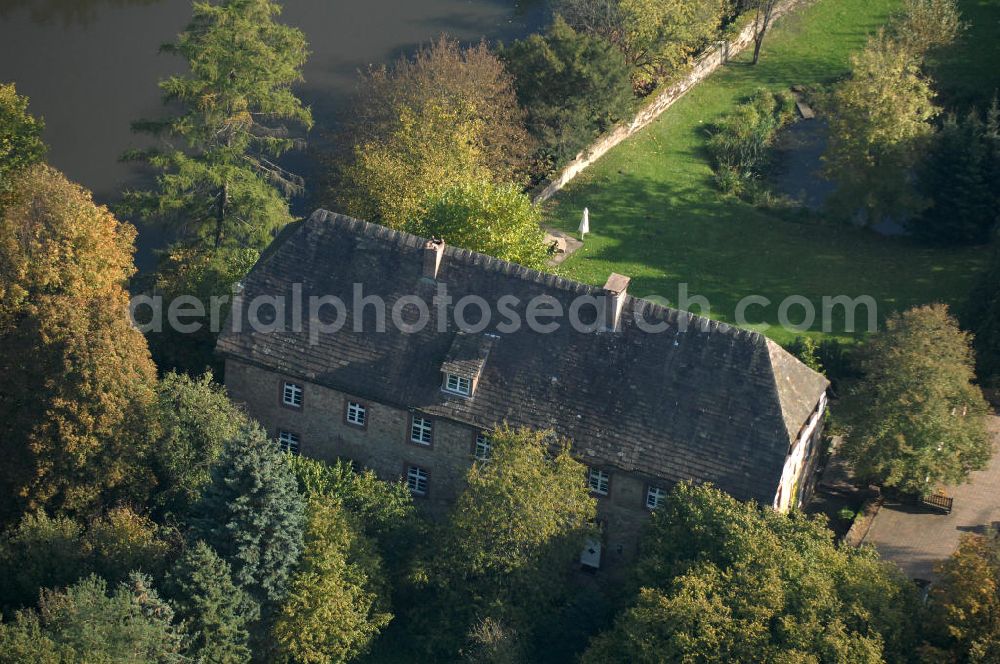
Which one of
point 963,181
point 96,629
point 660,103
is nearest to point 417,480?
point 96,629

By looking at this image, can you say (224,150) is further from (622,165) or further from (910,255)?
(910,255)

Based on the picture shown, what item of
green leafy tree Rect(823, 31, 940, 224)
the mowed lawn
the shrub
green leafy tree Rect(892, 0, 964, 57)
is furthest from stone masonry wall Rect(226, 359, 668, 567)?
green leafy tree Rect(892, 0, 964, 57)

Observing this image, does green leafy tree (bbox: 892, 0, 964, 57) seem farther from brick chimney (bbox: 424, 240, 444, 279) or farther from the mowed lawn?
brick chimney (bbox: 424, 240, 444, 279)

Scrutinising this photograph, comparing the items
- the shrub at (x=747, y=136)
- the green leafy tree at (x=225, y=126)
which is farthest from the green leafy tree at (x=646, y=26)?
the green leafy tree at (x=225, y=126)

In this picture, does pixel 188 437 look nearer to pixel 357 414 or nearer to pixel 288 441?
pixel 288 441

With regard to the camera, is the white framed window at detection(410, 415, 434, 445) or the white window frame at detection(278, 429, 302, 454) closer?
the white framed window at detection(410, 415, 434, 445)
